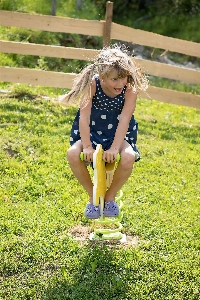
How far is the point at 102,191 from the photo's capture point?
3.36m

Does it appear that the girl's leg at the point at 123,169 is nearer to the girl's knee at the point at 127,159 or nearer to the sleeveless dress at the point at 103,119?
the girl's knee at the point at 127,159

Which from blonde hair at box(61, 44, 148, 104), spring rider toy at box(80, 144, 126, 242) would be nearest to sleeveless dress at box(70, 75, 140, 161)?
blonde hair at box(61, 44, 148, 104)

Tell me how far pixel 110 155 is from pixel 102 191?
0.29 metres

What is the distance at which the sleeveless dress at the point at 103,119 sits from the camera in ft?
11.6

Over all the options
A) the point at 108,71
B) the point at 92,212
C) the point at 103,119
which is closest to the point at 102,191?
the point at 92,212

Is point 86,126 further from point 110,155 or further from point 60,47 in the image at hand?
point 60,47

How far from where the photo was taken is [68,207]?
13.7 feet

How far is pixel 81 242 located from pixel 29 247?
44 cm

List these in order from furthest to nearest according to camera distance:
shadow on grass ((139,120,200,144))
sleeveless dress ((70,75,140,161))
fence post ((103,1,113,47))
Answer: fence post ((103,1,113,47))
shadow on grass ((139,120,200,144))
sleeveless dress ((70,75,140,161))

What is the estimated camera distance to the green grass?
3139 millimetres

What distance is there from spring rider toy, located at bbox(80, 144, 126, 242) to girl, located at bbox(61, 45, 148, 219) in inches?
2.6

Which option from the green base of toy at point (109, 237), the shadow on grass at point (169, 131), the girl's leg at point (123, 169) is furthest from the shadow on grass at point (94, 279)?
the shadow on grass at point (169, 131)

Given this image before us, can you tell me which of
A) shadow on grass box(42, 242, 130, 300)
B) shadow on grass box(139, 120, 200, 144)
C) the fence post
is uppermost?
the fence post

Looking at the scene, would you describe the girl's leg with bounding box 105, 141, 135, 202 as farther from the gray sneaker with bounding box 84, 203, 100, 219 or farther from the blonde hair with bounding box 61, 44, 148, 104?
the blonde hair with bounding box 61, 44, 148, 104
